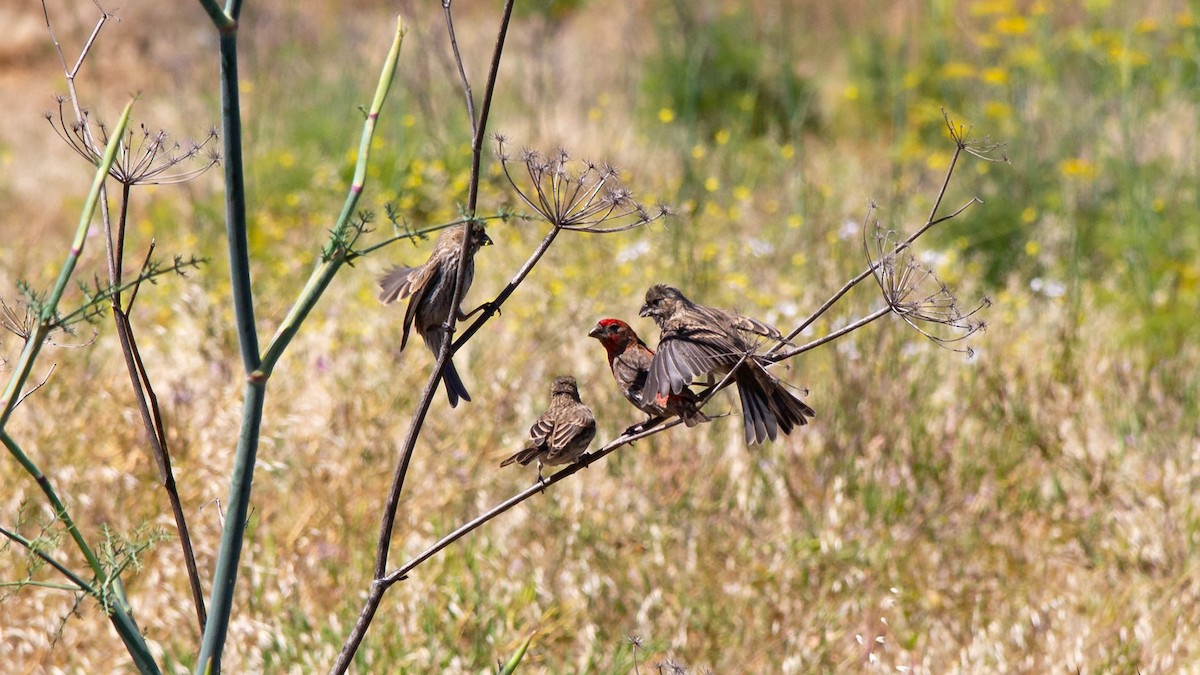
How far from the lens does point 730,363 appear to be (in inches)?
96.5

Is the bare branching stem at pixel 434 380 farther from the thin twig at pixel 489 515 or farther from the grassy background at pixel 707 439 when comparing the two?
the grassy background at pixel 707 439

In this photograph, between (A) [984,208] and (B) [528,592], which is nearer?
(B) [528,592]

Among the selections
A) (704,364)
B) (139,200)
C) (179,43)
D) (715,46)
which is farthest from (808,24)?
(704,364)

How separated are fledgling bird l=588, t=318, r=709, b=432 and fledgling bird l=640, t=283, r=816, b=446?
0.09 meters

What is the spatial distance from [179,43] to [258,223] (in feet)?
17.8

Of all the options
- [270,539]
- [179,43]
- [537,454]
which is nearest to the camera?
[537,454]

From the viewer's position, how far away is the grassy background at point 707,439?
380 centimetres

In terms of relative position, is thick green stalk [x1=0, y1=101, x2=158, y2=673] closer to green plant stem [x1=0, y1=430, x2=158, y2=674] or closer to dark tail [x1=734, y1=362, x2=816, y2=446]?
green plant stem [x1=0, y1=430, x2=158, y2=674]

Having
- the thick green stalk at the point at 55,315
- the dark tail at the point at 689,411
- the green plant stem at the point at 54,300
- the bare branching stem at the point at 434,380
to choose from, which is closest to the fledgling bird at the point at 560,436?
the dark tail at the point at 689,411

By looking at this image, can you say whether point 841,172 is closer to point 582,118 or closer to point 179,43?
point 582,118

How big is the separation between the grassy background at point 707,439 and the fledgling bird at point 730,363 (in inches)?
16.3

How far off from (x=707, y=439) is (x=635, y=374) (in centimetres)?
214

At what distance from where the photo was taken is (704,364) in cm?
228

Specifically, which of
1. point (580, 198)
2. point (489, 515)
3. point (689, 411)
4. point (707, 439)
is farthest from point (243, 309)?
point (707, 439)
